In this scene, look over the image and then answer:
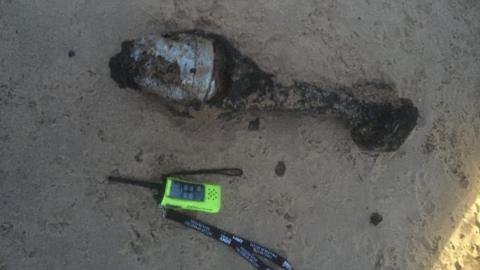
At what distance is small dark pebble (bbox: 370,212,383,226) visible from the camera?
7.50 ft

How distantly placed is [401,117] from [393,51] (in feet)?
1.19

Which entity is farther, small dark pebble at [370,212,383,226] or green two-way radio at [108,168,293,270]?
small dark pebble at [370,212,383,226]

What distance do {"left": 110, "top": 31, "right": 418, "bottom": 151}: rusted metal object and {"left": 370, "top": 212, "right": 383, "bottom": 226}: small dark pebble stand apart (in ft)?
0.95

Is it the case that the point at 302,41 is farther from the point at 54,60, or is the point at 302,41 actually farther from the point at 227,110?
the point at 54,60

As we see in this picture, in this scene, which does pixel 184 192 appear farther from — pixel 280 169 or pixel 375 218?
pixel 375 218

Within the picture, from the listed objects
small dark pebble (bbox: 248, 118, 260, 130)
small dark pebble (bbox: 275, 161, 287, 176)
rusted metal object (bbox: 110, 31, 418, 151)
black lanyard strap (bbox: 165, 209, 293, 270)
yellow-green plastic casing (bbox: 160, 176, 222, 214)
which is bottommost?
black lanyard strap (bbox: 165, 209, 293, 270)

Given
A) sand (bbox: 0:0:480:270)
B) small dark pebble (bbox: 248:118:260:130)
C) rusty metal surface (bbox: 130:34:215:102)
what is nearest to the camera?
rusty metal surface (bbox: 130:34:215:102)

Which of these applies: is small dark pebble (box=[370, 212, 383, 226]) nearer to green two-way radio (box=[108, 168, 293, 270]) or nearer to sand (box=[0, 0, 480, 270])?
sand (box=[0, 0, 480, 270])

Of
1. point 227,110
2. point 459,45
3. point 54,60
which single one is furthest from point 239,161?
point 459,45

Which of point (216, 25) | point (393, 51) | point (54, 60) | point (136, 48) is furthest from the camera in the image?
point (393, 51)

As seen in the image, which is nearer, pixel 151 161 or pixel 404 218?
pixel 151 161

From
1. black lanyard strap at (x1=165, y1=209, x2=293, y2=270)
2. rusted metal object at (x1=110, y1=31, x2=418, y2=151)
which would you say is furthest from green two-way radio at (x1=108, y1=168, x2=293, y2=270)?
rusted metal object at (x1=110, y1=31, x2=418, y2=151)

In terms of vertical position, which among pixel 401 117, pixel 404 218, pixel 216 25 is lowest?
Result: pixel 404 218

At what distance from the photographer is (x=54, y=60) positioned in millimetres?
2070
